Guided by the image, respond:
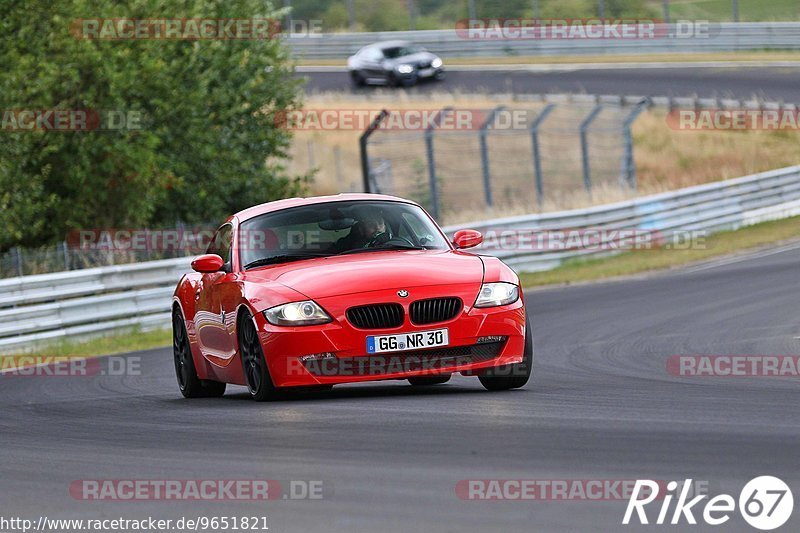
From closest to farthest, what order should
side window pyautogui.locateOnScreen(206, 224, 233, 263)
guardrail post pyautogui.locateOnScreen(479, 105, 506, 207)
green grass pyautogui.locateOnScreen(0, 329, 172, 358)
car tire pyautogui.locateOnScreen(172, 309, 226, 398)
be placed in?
side window pyautogui.locateOnScreen(206, 224, 233, 263) < car tire pyautogui.locateOnScreen(172, 309, 226, 398) < green grass pyautogui.locateOnScreen(0, 329, 172, 358) < guardrail post pyautogui.locateOnScreen(479, 105, 506, 207)

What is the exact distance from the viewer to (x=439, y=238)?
10.7 metres

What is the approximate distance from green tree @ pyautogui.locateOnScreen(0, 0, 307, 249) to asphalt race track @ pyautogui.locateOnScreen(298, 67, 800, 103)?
54.6 feet

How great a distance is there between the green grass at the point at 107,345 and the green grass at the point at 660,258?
6.24m

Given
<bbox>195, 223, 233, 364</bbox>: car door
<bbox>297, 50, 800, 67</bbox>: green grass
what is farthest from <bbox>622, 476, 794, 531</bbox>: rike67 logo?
<bbox>297, 50, 800, 67</bbox>: green grass

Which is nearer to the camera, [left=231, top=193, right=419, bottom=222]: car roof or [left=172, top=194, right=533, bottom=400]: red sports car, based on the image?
[left=172, top=194, right=533, bottom=400]: red sports car

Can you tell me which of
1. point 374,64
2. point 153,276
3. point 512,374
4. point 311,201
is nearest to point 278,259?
point 311,201

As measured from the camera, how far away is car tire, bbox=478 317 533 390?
971 centimetres

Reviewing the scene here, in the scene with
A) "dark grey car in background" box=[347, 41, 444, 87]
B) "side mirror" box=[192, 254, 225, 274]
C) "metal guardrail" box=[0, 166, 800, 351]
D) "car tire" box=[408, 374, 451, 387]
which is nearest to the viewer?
"side mirror" box=[192, 254, 225, 274]

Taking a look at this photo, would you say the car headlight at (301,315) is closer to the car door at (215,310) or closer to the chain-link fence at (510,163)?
the car door at (215,310)

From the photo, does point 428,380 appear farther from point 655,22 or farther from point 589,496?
point 655,22

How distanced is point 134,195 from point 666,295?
432 inches

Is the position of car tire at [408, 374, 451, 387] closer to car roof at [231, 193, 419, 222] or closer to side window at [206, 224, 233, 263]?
car roof at [231, 193, 419, 222]

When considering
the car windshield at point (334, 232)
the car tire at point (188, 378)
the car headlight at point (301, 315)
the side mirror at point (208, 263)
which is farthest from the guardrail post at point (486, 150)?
the car headlight at point (301, 315)

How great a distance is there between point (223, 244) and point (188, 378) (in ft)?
3.81
